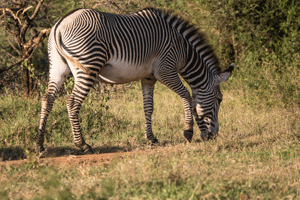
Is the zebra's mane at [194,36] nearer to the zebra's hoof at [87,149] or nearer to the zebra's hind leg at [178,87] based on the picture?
the zebra's hind leg at [178,87]

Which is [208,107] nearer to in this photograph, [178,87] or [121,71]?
[178,87]

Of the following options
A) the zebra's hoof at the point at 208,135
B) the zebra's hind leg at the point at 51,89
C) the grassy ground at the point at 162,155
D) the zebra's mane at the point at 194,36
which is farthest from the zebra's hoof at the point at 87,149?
the zebra's mane at the point at 194,36

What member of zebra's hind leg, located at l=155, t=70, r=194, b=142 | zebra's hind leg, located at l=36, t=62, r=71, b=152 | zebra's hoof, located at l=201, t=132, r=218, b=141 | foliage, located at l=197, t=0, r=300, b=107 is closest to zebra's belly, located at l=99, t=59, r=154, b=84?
zebra's hind leg, located at l=155, t=70, r=194, b=142

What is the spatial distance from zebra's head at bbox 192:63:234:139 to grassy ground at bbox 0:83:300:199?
0.24m

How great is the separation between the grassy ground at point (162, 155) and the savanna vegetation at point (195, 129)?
0.05 ft

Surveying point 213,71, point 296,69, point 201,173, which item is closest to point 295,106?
point 296,69

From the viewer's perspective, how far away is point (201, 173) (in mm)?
3535

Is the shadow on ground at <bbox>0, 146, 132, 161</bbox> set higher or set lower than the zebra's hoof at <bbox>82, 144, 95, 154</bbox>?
lower

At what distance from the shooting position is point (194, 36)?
20.2 feet

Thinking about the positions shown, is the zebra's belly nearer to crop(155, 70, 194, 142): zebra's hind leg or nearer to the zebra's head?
crop(155, 70, 194, 142): zebra's hind leg

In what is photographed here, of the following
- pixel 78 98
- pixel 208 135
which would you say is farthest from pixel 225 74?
pixel 78 98

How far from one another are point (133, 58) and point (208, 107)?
5.25 feet

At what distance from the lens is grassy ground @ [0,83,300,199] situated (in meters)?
3.14

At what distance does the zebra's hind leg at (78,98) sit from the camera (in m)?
5.07
